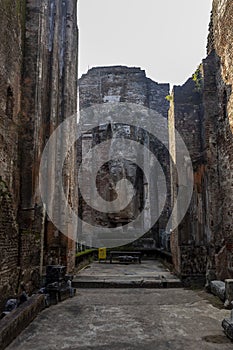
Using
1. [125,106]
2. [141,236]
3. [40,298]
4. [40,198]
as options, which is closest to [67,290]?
[40,298]

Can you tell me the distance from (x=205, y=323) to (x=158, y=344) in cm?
138

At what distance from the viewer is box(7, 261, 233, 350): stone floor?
4855 millimetres

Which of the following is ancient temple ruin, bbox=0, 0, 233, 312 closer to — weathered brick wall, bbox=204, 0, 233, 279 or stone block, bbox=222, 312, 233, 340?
weathered brick wall, bbox=204, 0, 233, 279

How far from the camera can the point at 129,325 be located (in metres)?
5.82

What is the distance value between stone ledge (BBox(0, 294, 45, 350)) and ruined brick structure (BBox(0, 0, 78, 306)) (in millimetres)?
984

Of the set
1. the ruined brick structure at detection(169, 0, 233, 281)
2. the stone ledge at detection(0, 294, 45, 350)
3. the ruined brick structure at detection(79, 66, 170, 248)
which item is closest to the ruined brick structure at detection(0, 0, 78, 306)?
the stone ledge at detection(0, 294, 45, 350)

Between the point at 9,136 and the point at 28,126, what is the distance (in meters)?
0.86

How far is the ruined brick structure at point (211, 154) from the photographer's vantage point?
8938 millimetres

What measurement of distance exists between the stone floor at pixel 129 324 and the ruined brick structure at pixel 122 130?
41.9ft

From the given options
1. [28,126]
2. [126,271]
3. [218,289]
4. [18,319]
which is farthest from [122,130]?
[18,319]

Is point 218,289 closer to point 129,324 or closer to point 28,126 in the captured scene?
point 129,324

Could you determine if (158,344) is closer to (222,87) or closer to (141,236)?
(222,87)

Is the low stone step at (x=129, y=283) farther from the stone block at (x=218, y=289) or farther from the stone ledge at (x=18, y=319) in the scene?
the stone ledge at (x=18, y=319)

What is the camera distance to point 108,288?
9531mm
